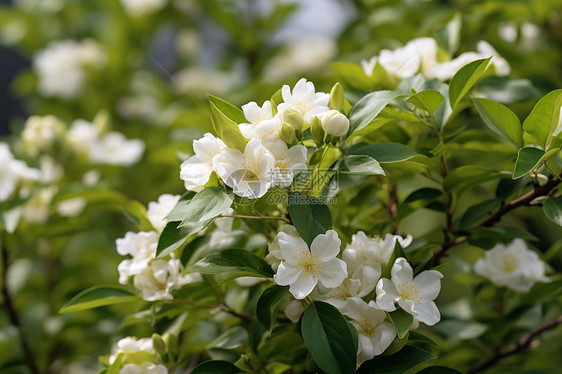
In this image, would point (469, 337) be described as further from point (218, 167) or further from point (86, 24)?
point (86, 24)

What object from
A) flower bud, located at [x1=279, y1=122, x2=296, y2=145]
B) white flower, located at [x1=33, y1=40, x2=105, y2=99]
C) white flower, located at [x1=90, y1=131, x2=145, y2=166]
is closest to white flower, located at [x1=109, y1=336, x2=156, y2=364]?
flower bud, located at [x1=279, y1=122, x2=296, y2=145]

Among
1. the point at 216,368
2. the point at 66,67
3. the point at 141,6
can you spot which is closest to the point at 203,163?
the point at 216,368

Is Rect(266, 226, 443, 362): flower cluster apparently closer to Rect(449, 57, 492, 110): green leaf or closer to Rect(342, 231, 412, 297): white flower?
Rect(342, 231, 412, 297): white flower

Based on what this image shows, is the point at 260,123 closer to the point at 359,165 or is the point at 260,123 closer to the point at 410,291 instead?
the point at 359,165

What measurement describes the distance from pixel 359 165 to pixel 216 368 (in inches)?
13.5

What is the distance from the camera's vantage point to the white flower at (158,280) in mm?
818

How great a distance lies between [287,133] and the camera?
0.71m

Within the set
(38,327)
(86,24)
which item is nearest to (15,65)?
(86,24)

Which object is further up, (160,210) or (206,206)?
(206,206)

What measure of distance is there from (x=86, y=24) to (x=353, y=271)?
2065 mm

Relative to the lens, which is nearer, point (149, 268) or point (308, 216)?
point (308, 216)

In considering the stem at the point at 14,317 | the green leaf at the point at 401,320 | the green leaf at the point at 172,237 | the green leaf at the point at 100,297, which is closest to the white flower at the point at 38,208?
the stem at the point at 14,317

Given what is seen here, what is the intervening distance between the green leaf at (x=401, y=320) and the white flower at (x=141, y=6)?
6.37ft

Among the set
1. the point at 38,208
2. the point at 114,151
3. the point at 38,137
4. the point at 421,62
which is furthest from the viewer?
the point at 114,151
